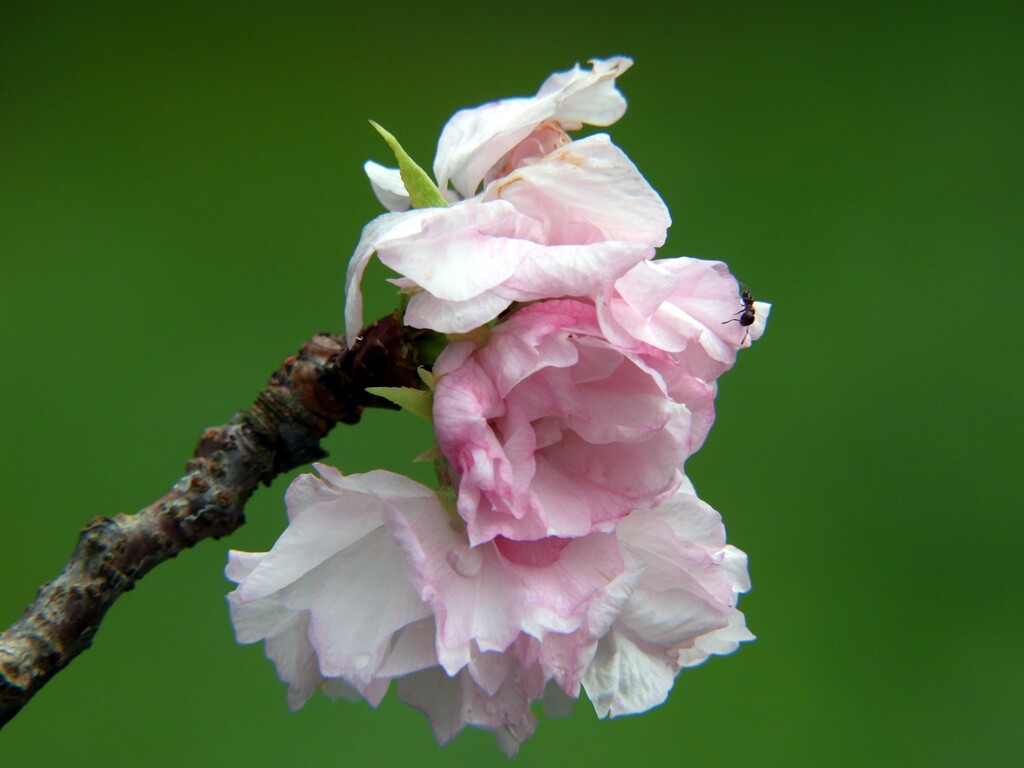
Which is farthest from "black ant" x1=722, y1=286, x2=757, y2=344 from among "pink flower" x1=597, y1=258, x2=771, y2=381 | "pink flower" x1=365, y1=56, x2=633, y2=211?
"pink flower" x1=365, y1=56, x2=633, y2=211

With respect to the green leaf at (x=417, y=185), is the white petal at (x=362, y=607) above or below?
below

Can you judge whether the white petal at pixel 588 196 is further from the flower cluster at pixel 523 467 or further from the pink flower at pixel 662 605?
the pink flower at pixel 662 605

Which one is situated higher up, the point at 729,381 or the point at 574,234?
the point at 574,234

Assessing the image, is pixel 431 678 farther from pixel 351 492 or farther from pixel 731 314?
pixel 731 314

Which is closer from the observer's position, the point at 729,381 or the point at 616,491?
the point at 616,491

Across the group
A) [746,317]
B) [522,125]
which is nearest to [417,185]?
[522,125]

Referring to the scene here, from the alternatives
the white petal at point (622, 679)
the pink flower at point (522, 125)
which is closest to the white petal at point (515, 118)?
the pink flower at point (522, 125)

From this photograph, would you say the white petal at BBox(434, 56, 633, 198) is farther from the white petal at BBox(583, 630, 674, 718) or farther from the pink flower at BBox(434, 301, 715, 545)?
the white petal at BBox(583, 630, 674, 718)

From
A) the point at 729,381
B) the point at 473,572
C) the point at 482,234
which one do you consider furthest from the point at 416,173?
the point at 729,381

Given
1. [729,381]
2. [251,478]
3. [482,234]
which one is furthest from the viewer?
[729,381]
